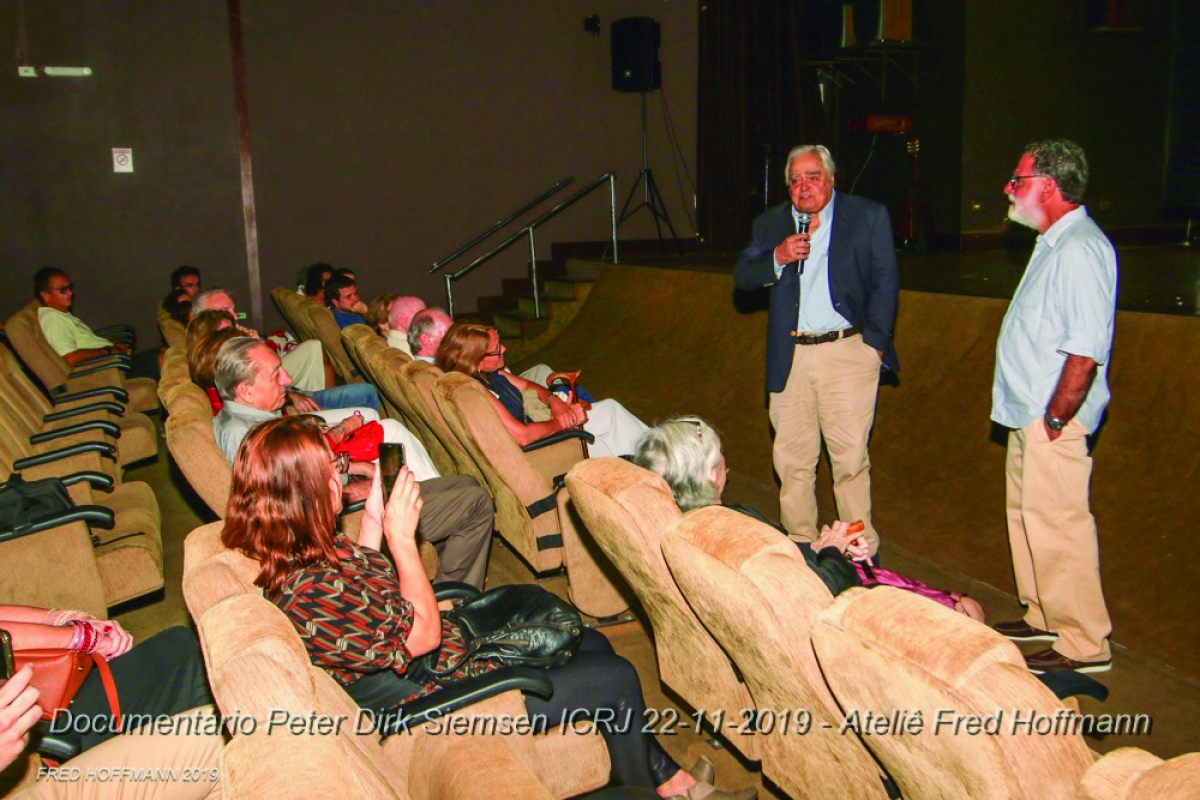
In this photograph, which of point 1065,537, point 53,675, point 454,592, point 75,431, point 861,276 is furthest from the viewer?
point 75,431

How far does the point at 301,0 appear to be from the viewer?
8594mm

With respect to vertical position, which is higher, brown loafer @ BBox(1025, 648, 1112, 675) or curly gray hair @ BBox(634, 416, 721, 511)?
curly gray hair @ BBox(634, 416, 721, 511)

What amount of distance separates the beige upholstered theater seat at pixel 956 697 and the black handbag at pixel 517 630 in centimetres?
95

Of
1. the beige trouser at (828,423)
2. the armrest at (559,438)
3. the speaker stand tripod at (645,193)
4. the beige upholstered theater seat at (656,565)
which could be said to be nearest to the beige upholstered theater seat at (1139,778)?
the beige upholstered theater seat at (656,565)

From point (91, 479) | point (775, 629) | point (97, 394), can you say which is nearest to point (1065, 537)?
point (775, 629)

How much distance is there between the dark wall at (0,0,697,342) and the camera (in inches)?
322

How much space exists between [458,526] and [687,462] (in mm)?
1138

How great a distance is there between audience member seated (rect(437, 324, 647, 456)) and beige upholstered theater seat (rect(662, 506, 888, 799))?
79.8 inches

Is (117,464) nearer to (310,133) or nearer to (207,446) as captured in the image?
(207,446)

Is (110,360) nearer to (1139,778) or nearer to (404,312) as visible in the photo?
(404,312)

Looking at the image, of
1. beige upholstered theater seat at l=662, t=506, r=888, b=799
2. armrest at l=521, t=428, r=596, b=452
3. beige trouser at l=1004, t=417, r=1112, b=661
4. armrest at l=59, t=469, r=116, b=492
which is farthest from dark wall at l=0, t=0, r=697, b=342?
beige upholstered theater seat at l=662, t=506, r=888, b=799

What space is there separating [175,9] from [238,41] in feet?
1.88

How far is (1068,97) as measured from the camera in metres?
8.65

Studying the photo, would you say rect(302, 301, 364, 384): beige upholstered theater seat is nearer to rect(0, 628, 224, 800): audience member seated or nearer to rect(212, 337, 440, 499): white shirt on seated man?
rect(212, 337, 440, 499): white shirt on seated man
